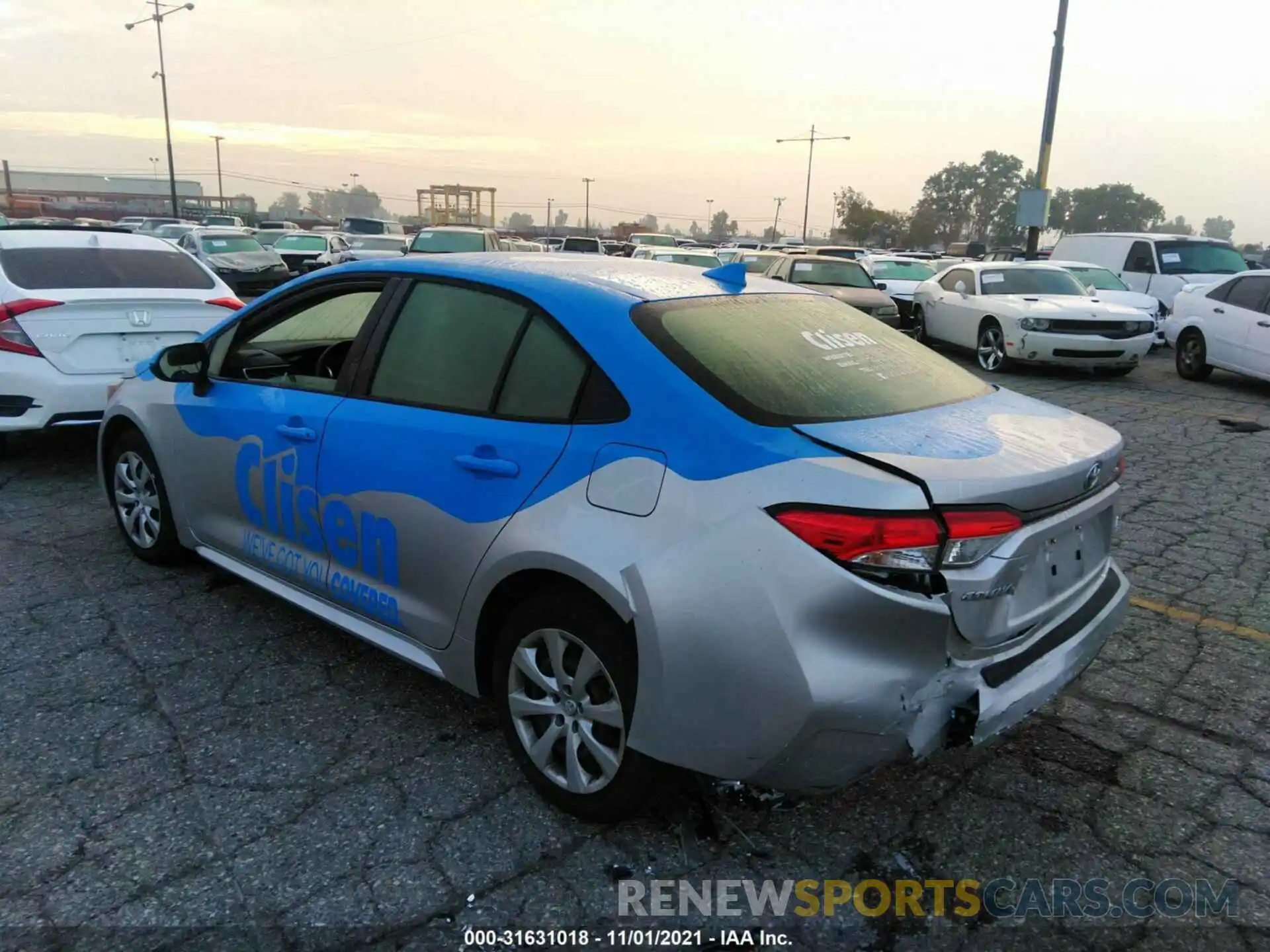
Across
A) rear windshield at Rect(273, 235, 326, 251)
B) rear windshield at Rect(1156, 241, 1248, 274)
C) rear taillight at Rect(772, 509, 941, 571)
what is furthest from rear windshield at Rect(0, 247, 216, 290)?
rear windshield at Rect(273, 235, 326, 251)

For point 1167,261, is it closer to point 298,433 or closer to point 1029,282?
point 1029,282

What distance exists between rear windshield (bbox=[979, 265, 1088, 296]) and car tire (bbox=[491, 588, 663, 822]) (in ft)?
38.6

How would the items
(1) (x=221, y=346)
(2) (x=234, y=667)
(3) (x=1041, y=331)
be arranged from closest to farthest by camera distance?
(2) (x=234, y=667), (1) (x=221, y=346), (3) (x=1041, y=331)

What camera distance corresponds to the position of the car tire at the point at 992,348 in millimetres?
12055

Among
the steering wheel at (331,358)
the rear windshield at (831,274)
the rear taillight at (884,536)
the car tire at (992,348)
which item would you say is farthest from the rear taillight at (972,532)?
the rear windshield at (831,274)

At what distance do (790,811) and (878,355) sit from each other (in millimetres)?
1523

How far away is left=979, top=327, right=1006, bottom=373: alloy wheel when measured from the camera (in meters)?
12.0

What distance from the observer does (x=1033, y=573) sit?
248 centimetres

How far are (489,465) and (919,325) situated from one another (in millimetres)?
13109

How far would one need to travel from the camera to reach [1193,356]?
11750mm

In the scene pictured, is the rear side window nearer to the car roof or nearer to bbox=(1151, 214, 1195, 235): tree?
the car roof

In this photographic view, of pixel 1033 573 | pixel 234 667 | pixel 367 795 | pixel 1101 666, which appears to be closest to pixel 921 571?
pixel 1033 573

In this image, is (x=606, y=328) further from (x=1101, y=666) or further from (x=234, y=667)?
(x=1101, y=666)

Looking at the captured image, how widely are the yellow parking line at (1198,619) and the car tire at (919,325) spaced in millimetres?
10431
